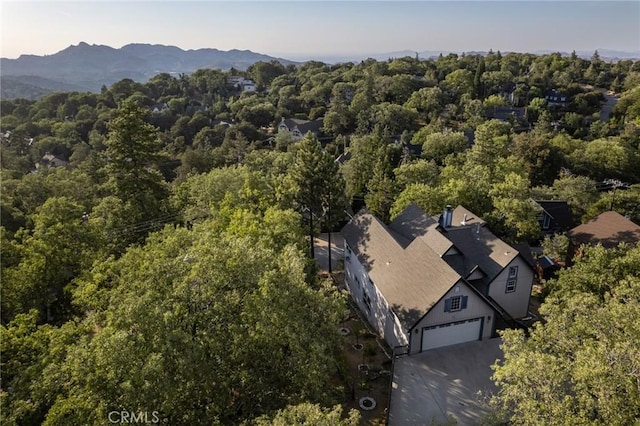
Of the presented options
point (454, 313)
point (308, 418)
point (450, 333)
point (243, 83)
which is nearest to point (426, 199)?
point (454, 313)

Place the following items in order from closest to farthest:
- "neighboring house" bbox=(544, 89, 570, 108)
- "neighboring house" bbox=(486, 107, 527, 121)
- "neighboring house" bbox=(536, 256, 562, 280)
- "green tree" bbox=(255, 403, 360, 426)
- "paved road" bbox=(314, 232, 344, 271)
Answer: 1. "green tree" bbox=(255, 403, 360, 426)
2. "neighboring house" bbox=(536, 256, 562, 280)
3. "paved road" bbox=(314, 232, 344, 271)
4. "neighboring house" bbox=(486, 107, 527, 121)
5. "neighboring house" bbox=(544, 89, 570, 108)

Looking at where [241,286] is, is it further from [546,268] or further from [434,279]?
[546,268]

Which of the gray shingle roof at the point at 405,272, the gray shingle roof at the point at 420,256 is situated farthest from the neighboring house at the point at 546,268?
the gray shingle roof at the point at 405,272

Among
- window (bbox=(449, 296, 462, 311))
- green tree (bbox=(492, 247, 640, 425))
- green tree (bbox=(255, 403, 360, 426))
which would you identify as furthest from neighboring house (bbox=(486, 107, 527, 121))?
green tree (bbox=(255, 403, 360, 426))

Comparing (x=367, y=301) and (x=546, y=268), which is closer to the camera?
(x=367, y=301)

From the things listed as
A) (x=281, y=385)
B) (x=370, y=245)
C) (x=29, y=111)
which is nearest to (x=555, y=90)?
(x=370, y=245)

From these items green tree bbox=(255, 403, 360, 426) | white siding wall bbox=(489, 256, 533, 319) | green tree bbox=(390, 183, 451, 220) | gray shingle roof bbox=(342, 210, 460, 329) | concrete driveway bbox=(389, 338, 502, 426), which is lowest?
concrete driveway bbox=(389, 338, 502, 426)

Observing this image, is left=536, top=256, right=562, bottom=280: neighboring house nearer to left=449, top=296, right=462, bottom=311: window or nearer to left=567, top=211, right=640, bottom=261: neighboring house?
left=567, top=211, right=640, bottom=261: neighboring house
